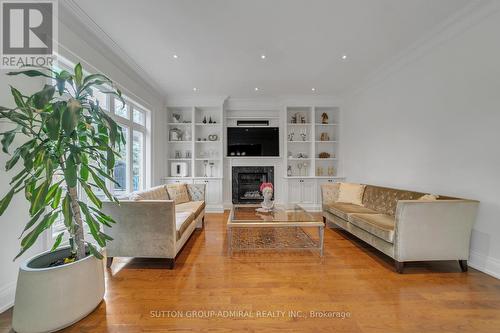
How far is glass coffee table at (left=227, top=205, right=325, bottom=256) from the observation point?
9.10 ft

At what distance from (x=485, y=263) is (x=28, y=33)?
5224 millimetres

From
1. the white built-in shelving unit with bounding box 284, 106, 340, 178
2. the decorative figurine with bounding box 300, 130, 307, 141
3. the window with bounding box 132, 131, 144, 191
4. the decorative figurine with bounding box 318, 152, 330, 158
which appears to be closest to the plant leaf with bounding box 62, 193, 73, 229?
the window with bounding box 132, 131, 144, 191

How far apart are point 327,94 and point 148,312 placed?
5.34 metres

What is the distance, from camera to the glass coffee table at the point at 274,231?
277 centimetres

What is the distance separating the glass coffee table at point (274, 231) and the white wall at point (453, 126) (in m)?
1.68

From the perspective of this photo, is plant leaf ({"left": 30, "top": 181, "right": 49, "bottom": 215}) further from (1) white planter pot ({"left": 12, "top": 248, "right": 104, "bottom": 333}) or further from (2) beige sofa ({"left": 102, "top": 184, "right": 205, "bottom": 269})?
(2) beige sofa ({"left": 102, "top": 184, "right": 205, "bottom": 269})

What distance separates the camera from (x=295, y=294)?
196 cm

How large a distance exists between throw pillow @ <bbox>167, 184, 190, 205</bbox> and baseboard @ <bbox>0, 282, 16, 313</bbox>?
7.42 feet

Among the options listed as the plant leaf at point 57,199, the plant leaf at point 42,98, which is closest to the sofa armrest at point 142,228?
the plant leaf at point 57,199

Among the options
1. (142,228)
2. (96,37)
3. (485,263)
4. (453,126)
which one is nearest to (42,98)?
(142,228)

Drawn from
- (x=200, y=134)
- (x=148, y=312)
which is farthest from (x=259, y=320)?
(x=200, y=134)

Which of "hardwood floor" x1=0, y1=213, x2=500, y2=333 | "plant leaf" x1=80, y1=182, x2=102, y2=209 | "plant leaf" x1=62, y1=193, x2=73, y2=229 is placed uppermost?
"plant leaf" x1=80, y1=182, x2=102, y2=209

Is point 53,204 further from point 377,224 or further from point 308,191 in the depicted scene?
point 308,191

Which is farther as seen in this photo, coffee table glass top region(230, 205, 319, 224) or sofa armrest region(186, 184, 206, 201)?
sofa armrest region(186, 184, 206, 201)
